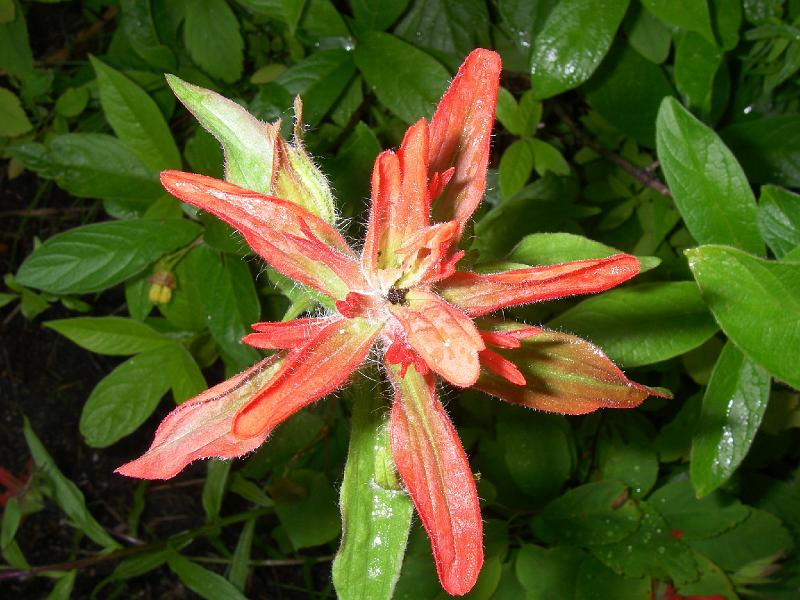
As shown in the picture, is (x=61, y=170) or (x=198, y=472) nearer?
(x=61, y=170)

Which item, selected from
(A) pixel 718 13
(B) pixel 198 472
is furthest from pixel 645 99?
(B) pixel 198 472

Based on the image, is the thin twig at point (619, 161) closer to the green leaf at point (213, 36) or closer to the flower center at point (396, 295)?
the green leaf at point (213, 36)

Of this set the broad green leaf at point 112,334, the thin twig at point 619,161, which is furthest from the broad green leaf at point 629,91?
the broad green leaf at point 112,334

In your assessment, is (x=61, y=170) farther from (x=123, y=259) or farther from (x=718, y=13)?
(x=718, y=13)

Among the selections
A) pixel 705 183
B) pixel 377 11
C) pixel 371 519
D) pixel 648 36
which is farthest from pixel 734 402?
pixel 377 11

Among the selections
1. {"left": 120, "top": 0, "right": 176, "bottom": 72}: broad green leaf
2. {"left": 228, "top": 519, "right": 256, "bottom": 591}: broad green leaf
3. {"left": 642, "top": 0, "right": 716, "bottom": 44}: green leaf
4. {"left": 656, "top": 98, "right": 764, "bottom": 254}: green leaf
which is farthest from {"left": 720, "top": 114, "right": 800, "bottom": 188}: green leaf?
{"left": 228, "top": 519, "right": 256, "bottom": 591}: broad green leaf

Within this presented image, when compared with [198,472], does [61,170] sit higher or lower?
higher

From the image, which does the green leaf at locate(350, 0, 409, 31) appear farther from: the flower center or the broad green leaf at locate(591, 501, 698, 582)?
the broad green leaf at locate(591, 501, 698, 582)
